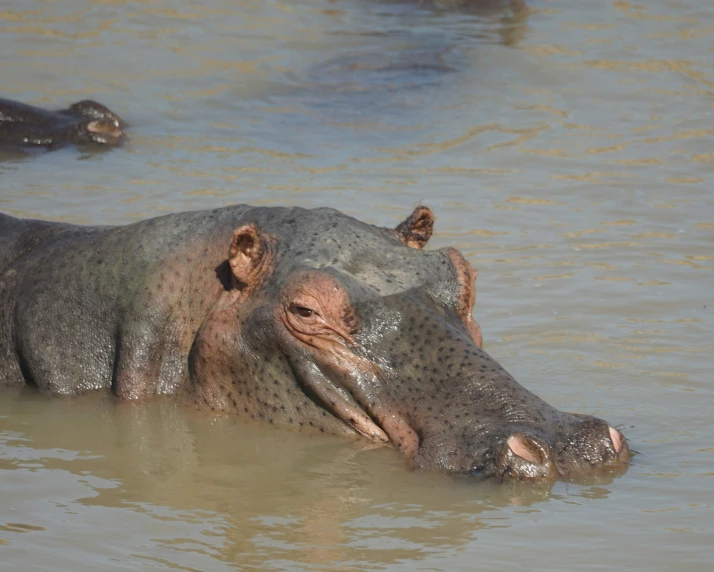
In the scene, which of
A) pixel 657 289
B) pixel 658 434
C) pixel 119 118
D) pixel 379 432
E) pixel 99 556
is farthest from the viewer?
pixel 119 118

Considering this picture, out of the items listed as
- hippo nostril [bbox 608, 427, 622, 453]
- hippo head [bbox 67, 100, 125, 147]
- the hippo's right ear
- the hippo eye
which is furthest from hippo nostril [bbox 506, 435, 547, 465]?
hippo head [bbox 67, 100, 125, 147]

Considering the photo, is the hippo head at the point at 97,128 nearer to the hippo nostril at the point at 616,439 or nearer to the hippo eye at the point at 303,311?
the hippo eye at the point at 303,311

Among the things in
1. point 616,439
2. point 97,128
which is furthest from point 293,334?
point 97,128

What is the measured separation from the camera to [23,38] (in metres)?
17.8

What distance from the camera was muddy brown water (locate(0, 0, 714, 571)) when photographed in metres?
5.14

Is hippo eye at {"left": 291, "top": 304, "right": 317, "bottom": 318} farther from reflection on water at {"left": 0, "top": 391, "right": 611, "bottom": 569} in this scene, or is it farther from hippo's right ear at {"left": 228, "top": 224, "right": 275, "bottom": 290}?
reflection on water at {"left": 0, "top": 391, "right": 611, "bottom": 569}

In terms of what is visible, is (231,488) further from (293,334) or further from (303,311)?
(303,311)

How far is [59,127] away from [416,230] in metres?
7.82

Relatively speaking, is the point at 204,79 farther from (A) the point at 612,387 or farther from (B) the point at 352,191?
(A) the point at 612,387

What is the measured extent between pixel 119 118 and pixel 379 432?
8.92 m

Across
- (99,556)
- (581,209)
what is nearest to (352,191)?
(581,209)

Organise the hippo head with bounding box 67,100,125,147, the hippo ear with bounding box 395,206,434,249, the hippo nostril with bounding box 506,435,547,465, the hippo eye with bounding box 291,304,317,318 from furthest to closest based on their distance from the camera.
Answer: the hippo head with bounding box 67,100,125,147 → the hippo ear with bounding box 395,206,434,249 → the hippo eye with bounding box 291,304,317,318 → the hippo nostril with bounding box 506,435,547,465

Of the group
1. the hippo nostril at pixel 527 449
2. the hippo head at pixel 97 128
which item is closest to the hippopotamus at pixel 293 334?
the hippo nostril at pixel 527 449

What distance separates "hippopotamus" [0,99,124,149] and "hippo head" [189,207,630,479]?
7304 mm
